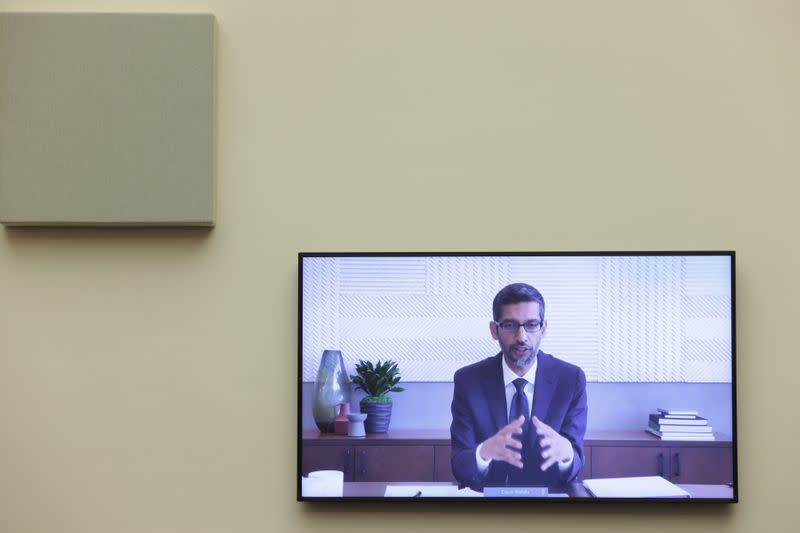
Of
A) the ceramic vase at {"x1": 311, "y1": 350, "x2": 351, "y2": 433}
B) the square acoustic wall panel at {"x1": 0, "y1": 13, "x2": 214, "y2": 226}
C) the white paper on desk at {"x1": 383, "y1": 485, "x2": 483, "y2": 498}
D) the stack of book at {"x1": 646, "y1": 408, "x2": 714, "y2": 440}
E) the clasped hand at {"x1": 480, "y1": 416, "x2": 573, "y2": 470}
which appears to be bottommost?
the white paper on desk at {"x1": 383, "y1": 485, "x2": 483, "y2": 498}

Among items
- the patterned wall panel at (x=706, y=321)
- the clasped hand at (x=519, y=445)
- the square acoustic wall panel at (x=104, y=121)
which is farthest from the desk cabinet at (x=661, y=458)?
the square acoustic wall panel at (x=104, y=121)

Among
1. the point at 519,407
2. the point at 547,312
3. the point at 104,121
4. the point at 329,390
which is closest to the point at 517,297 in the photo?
the point at 547,312

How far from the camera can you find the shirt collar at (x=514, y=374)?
2617 mm

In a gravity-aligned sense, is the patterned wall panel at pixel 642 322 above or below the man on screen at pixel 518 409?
above

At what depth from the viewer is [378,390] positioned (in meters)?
2.62

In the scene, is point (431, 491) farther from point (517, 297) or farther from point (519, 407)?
point (517, 297)

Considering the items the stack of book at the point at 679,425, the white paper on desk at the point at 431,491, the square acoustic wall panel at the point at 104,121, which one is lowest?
the white paper on desk at the point at 431,491

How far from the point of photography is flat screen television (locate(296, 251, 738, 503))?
8.54 feet

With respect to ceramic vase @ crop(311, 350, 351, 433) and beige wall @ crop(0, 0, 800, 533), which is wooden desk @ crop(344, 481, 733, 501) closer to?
beige wall @ crop(0, 0, 800, 533)

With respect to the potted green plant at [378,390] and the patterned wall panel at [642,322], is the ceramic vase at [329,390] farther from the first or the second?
the patterned wall panel at [642,322]

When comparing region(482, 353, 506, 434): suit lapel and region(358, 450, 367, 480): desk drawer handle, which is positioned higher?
region(482, 353, 506, 434): suit lapel

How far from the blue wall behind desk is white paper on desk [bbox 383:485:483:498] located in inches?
7.6

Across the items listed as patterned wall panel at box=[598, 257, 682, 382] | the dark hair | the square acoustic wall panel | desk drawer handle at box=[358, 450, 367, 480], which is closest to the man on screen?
the dark hair

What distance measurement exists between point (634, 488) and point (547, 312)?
634 millimetres
